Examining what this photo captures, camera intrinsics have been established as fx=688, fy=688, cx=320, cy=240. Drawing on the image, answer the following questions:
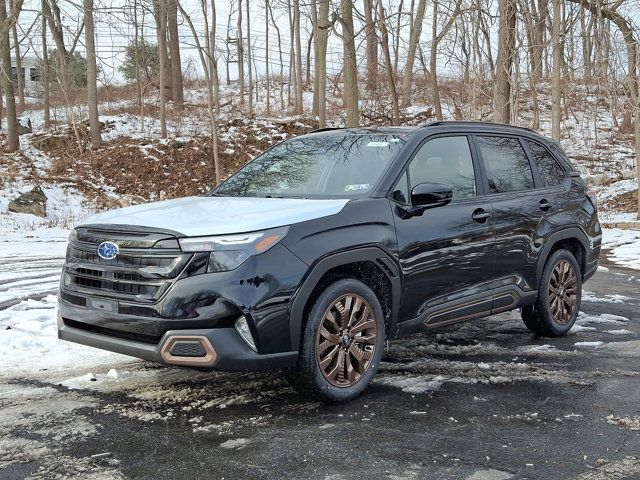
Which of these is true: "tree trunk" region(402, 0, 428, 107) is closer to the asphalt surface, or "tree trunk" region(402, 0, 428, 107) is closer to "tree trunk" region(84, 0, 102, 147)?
"tree trunk" region(84, 0, 102, 147)

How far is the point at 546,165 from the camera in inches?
253

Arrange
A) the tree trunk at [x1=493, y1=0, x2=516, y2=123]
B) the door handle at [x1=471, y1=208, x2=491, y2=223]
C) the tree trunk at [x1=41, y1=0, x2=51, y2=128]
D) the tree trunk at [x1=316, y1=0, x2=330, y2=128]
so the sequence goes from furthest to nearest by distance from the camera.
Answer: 1. the tree trunk at [x1=41, y1=0, x2=51, y2=128]
2. the tree trunk at [x1=493, y1=0, x2=516, y2=123]
3. the tree trunk at [x1=316, y1=0, x2=330, y2=128]
4. the door handle at [x1=471, y1=208, x2=491, y2=223]

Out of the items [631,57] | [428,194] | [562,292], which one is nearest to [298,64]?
[631,57]

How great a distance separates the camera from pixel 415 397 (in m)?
4.53

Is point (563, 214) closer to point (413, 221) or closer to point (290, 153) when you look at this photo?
point (413, 221)

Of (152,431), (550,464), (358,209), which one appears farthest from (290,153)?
(550,464)

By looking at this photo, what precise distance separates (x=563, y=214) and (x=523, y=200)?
0.67m

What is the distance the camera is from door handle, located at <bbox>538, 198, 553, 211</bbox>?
6.05 metres

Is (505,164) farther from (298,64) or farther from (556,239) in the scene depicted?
(298,64)

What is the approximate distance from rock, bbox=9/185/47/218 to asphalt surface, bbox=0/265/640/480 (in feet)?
56.6

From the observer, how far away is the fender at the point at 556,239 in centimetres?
605

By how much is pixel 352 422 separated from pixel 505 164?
9.55ft

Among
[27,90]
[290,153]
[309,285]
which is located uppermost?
[27,90]

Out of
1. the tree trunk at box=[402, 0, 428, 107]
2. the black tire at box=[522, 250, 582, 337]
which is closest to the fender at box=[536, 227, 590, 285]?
the black tire at box=[522, 250, 582, 337]
